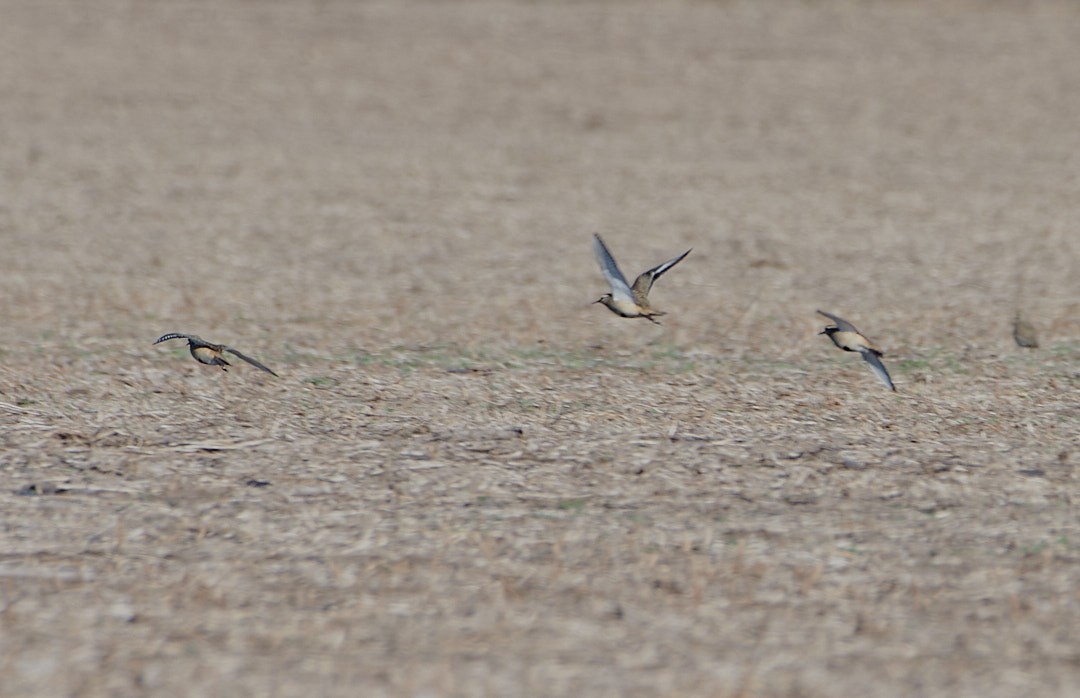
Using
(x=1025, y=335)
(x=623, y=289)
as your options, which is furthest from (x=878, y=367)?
(x=1025, y=335)

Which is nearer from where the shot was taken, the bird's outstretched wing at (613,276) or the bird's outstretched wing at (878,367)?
the bird's outstretched wing at (878,367)

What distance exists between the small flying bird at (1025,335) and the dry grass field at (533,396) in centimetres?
7

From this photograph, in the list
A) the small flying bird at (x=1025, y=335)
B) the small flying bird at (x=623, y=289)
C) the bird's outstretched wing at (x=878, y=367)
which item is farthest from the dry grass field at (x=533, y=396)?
the small flying bird at (x=623, y=289)

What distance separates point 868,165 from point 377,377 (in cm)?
757

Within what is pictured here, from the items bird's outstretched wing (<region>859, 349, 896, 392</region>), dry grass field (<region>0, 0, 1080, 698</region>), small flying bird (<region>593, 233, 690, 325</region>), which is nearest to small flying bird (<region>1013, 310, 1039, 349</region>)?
dry grass field (<region>0, 0, 1080, 698</region>)

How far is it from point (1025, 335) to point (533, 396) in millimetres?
2959

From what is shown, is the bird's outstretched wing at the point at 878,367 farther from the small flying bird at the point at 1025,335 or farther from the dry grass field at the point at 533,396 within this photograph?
the small flying bird at the point at 1025,335

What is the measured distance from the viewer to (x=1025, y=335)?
796 centimetres

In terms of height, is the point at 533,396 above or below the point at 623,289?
below

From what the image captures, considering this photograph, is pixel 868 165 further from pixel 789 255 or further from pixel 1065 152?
pixel 789 255

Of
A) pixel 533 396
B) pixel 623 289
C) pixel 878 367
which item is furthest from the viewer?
pixel 623 289

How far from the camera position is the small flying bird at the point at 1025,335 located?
791cm

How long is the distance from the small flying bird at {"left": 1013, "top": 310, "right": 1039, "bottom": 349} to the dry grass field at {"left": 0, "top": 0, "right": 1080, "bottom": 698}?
7 centimetres

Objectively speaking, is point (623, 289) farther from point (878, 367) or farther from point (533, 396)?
point (878, 367)
